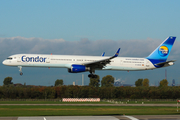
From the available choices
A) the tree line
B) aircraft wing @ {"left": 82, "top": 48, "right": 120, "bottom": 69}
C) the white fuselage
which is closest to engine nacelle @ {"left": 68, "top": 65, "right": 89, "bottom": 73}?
aircraft wing @ {"left": 82, "top": 48, "right": 120, "bottom": 69}

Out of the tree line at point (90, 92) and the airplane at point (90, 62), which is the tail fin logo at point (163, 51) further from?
the tree line at point (90, 92)

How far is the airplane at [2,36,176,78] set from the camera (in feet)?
203

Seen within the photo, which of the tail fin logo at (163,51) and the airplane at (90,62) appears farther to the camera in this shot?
the tail fin logo at (163,51)

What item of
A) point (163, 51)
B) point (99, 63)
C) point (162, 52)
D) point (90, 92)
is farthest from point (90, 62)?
point (90, 92)

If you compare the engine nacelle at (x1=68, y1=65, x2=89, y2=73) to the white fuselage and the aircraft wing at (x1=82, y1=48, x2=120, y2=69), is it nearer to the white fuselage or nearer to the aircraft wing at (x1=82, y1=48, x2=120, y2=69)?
the aircraft wing at (x1=82, y1=48, x2=120, y2=69)

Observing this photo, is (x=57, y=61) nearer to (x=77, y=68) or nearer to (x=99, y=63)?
(x=77, y=68)

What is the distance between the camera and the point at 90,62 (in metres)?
63.3

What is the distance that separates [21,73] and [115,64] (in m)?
20.9

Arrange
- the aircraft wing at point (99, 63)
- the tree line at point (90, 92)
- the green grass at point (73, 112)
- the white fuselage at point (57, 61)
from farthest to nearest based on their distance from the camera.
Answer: the tree line at point (90, 92) < the aircraft wing at point (99, 63) < the white fuselage at point (57, 61) < the green grass at point (73, 112)

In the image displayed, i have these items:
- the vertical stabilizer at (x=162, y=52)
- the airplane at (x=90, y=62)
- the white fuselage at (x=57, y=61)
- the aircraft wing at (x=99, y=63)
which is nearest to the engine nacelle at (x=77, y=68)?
the airplane at (x=90, y=62)

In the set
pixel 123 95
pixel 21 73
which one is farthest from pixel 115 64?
pixel 123 95

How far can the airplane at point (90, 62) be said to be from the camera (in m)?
61.9

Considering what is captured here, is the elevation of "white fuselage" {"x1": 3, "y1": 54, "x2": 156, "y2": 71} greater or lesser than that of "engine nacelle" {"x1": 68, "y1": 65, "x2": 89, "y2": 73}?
greater

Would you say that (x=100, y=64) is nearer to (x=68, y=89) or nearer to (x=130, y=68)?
(x=130, y=68)
